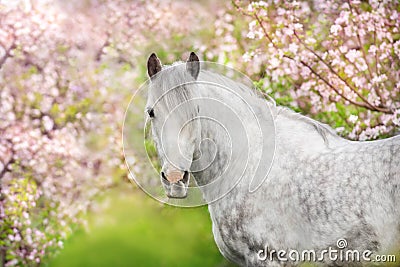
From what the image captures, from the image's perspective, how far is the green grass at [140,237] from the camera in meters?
6.39

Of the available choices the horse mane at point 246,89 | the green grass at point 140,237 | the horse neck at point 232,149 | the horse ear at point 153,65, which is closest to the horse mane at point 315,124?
the horse mane at point 246,89

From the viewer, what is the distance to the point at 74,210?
6.46 meters

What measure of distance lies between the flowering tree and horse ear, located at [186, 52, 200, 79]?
2066 mm

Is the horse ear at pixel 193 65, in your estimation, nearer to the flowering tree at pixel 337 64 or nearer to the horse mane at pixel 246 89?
the horse mane at pixel 246 89

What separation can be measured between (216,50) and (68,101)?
5.57 feet

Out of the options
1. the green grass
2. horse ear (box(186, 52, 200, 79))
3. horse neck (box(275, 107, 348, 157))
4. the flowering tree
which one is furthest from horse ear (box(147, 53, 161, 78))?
the green grass

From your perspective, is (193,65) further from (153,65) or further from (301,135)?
(301,135)

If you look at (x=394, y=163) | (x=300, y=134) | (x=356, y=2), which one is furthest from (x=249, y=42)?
(x=394, y=163)

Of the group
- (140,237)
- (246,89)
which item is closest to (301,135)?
(246,89)

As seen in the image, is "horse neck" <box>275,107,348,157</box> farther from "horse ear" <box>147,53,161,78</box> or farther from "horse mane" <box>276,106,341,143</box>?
"horse ear" <box>147,53,161,78</box>

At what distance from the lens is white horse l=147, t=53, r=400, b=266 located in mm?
2701

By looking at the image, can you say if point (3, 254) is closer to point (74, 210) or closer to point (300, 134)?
point (74, 210)

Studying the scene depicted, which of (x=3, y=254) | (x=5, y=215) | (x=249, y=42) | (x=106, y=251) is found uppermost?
(x=249, y=42)

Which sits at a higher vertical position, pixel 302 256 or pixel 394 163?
pixel 394 163
